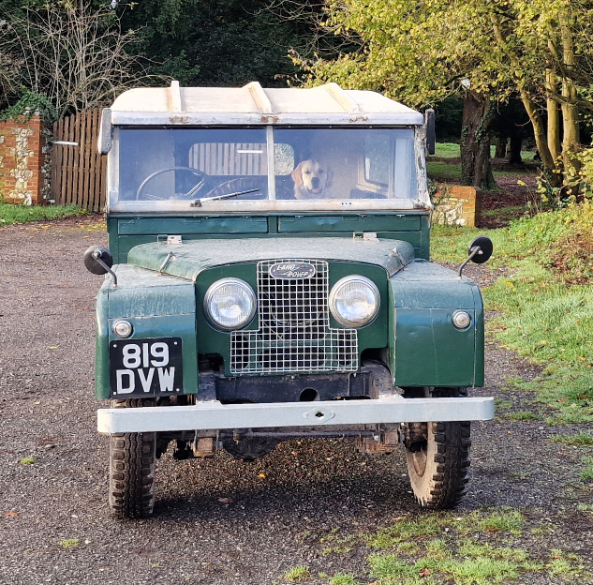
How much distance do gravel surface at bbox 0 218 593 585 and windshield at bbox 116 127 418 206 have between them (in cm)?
164

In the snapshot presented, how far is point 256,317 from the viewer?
14.9 ft

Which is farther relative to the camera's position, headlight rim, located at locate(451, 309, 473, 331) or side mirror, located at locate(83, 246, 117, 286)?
side mirror, located at locate(83, 246, 117, 286)

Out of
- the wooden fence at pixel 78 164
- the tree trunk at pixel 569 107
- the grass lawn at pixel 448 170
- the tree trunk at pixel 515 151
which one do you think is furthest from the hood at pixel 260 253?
the tree trunk at pixel 515 151

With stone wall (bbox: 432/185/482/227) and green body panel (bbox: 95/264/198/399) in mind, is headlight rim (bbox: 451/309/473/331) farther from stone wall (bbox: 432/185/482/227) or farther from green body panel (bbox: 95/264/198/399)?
stone wall (bbox: 432/185/482/227)

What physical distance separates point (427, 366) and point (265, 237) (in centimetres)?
146

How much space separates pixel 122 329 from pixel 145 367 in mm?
205

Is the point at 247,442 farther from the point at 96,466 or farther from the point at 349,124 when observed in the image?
the point at 349,124

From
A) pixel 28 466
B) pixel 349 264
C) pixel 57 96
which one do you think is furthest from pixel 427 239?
pixel 57 96

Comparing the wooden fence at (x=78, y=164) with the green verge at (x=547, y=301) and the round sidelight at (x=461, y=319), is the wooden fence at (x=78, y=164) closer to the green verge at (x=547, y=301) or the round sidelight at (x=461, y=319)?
the green verge at (x=547, y=301)

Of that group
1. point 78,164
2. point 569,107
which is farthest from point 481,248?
point 78,164

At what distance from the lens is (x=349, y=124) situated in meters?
5.68

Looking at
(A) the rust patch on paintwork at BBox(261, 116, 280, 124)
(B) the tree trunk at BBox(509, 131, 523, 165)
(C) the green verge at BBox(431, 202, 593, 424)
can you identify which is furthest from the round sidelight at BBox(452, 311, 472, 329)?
(B) the tree trunk at BBox(509, 131, 523, 165)

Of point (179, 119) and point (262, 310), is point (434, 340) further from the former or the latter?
point (179, 119)

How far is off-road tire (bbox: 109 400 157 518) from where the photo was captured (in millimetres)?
4508
